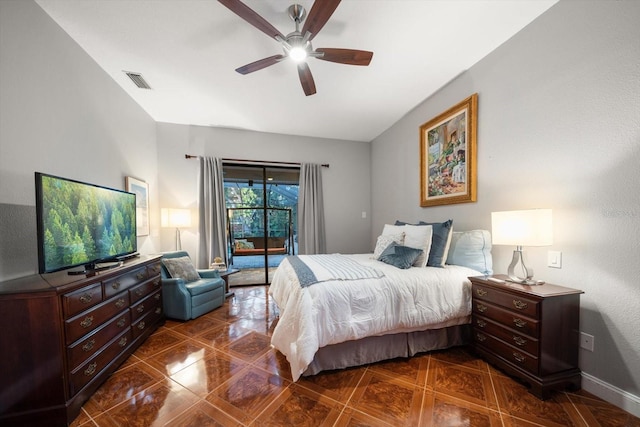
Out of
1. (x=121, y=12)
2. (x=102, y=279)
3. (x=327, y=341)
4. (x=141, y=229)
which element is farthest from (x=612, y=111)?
(x=141, y=229)

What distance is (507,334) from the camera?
1673 millimetres

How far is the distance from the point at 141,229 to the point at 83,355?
1.94 meters

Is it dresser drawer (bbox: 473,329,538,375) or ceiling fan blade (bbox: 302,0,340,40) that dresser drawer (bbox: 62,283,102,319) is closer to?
ceiling fan blade (bbox: 302,0,340,40)

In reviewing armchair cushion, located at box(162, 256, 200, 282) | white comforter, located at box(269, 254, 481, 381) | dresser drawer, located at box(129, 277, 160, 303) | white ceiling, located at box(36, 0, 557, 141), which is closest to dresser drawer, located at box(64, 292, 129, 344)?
dresser drawer, located at box(129, 277, 160, 303)

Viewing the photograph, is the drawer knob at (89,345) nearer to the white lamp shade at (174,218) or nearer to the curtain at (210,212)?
the white lamp shade at (174,218)

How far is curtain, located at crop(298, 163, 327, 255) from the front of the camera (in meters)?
4.26

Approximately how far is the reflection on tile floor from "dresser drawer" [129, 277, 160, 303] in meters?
0.50

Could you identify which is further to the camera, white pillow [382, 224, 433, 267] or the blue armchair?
the blue armchair

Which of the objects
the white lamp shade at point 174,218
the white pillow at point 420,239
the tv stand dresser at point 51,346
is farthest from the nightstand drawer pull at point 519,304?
the white lamp shade at point 174,218

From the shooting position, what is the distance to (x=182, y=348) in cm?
213

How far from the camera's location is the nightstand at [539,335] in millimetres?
1474

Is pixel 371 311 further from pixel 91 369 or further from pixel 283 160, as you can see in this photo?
pixel 283 160

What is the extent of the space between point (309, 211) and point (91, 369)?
3.25 meters

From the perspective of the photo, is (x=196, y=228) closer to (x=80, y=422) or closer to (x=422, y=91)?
(x=80, y=422)
